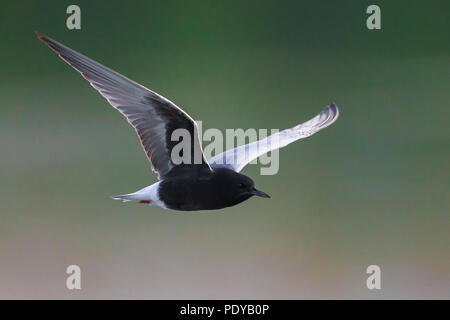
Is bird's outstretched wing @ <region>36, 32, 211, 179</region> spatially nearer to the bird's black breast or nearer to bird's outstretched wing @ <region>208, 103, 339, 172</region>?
the bird's black breast

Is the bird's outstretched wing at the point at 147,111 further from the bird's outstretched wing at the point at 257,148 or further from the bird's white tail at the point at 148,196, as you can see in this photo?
the bird's outstretched wing at the point at 257,148

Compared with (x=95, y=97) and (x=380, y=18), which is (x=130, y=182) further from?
(x=380, y=18)

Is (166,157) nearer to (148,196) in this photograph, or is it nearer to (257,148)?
(148,196)

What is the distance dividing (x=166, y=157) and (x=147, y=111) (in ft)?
0.62

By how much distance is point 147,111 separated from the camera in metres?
3.14

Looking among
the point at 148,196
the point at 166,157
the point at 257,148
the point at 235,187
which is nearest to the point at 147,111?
the point at 166,157

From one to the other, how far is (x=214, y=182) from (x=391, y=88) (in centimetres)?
620

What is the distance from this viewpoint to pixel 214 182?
3.12m

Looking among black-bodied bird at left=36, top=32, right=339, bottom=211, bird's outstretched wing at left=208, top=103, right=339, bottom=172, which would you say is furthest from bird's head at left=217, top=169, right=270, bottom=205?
bird's outstretched wing at left=208, top=103, right=339, bottom=172

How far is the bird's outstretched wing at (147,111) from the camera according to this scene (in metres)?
3.02

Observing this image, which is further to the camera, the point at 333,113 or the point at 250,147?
the point at 333,113

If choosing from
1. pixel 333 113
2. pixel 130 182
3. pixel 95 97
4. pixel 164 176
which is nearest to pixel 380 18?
pixel 95 97

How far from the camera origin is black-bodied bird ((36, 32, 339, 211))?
305cm

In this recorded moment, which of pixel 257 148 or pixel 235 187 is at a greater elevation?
pixel 257 148
